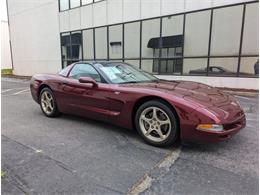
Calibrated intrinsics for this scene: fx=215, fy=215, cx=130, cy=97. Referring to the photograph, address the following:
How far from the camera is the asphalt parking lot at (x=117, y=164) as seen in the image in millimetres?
2180

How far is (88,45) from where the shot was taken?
14.0 m

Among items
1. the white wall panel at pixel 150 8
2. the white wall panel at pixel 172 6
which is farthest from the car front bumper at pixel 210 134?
the white wall panel at pixel 150 8

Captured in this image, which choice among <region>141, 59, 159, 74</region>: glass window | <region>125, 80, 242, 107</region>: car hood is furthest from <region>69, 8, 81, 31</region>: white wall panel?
<region>125, 80, 242, 107</region>: car hood

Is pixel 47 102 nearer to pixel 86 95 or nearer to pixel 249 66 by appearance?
pixel 86 95

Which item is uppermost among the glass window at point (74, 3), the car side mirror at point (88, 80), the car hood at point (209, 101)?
the glass window at point (74, 3)

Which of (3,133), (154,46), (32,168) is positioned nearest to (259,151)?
(32,168)

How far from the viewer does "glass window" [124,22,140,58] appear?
11.4m

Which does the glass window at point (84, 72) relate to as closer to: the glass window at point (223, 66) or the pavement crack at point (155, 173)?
the pavement crack at point (155, 173)

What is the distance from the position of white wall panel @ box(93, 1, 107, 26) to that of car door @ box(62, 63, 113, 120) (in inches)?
354

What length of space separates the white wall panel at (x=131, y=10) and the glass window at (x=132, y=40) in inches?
13.6

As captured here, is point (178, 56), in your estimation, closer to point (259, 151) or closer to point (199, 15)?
point (199, 15)

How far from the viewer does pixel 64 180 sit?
7.59 feet

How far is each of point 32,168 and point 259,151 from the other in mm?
2971

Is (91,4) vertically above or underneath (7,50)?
above
